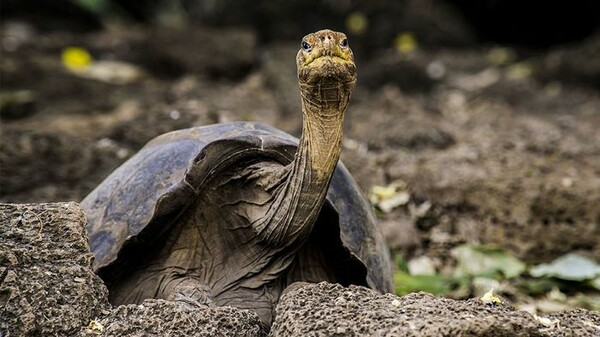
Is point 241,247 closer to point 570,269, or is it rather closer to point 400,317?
point 400,317

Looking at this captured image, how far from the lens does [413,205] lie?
583 cm

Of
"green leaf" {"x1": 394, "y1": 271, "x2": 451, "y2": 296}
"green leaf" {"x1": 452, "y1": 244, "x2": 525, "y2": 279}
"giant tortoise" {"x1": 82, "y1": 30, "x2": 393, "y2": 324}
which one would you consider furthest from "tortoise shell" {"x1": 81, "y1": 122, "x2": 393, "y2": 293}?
"green leaf" {"x1": 452, "y1": 244, "x2": 525, "y2": 279}

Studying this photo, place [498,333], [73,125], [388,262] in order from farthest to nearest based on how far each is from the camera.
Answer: [73,125] → [388,262] → [498,333]

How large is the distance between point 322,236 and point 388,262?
46cm

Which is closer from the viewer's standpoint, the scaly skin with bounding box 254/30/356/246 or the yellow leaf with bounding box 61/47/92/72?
the scaly skin with bounding box 254/30/356/246

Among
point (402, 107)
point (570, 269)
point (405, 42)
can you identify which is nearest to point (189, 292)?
point (570, 269)

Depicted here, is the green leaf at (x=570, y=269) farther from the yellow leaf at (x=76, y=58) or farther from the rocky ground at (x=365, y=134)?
the yellow leaf at (x=76, y=58)

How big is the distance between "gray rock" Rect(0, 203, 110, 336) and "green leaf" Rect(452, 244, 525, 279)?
245cm

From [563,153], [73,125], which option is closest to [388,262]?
[563,153]

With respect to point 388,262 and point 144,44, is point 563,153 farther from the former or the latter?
point 144,44

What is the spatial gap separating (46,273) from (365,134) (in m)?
4.53

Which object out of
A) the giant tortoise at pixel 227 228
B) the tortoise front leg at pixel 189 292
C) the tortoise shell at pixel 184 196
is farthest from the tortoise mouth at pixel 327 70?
the tortoise front leg at pixel 189 292

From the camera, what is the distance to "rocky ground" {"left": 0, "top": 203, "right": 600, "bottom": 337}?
269 centimetres

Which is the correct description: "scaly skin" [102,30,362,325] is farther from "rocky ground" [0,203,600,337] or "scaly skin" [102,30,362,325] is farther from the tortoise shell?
"rocky ground" [0,203,600,337]
